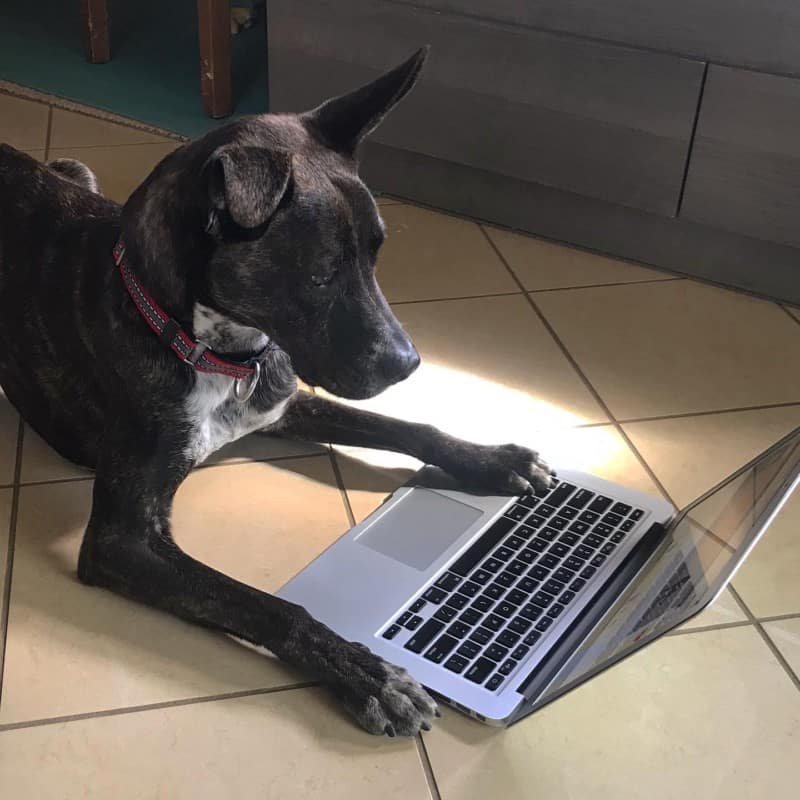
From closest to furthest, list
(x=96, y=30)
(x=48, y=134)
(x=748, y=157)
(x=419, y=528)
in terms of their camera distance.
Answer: (x=419, y=528), (x=748, y=157), (x=48, y=134), (x=96, y=30)

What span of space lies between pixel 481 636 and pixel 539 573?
0.53ft

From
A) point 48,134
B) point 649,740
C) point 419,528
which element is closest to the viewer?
point 649,740

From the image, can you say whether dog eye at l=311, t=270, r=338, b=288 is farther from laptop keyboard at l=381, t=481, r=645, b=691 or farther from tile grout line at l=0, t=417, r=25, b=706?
tile grout line at l=0, t=417, r=25, b=706

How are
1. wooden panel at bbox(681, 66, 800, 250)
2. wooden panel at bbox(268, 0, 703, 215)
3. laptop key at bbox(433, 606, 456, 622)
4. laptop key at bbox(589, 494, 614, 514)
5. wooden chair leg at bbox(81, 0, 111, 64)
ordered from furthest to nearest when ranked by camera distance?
wooden chair leg at bbox(81, 0, 111, 64) → wooden panel at bbox(268, 0, 703, 215) → wooden panel at bbox(681, 66, 800, 250) → laptop key at bbox(589, 494, 614, 514) → laptop key at bbox(433, 606, 456, 622)

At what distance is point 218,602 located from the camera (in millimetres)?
1504

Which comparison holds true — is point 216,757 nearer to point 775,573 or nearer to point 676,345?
point 775,573

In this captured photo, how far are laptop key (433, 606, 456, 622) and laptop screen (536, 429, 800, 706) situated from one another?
19 cm

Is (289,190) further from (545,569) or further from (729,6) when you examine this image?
(729,6)

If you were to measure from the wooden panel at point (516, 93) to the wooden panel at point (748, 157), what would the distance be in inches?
1.9

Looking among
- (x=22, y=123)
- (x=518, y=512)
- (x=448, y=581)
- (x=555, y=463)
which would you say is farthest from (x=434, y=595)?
(x=22, y=123)

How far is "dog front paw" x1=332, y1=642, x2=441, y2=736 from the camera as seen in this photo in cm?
138

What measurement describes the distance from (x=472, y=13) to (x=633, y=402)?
3.45 feet

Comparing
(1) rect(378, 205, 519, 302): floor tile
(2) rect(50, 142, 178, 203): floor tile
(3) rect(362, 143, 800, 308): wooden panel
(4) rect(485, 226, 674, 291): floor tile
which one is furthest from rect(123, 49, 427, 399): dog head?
(2) rect(50, 142, 178, 203): floor tile

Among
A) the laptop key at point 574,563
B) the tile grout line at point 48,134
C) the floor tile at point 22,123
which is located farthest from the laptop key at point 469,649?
the floor tile at point 22,123
